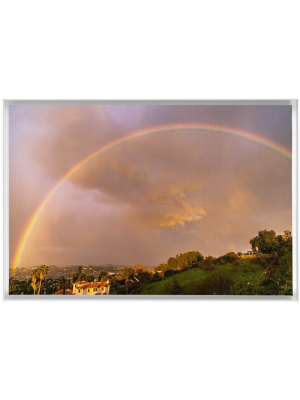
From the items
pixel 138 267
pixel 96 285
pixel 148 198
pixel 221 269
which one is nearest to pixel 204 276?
pixel 221 269

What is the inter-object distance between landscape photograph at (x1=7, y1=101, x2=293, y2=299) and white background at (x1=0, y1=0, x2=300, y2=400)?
8.1 inches

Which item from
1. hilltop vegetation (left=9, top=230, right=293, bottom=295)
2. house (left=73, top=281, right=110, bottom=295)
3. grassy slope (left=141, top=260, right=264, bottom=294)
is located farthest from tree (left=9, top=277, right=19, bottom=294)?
grassy slope (left=141, top=260, right=264, bottom=294)

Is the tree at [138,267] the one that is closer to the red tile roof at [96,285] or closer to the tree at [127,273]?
the tree at [127,273]

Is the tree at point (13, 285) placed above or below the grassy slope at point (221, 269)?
below

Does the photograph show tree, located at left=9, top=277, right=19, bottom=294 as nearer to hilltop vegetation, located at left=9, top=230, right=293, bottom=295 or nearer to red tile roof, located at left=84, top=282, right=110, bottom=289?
hilltop vegetation, located at left=9, top=230, right=293, bottom=295

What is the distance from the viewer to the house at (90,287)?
276 centimetres

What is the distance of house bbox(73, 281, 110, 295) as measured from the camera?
2764 millimetres

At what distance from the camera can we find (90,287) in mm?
2768
